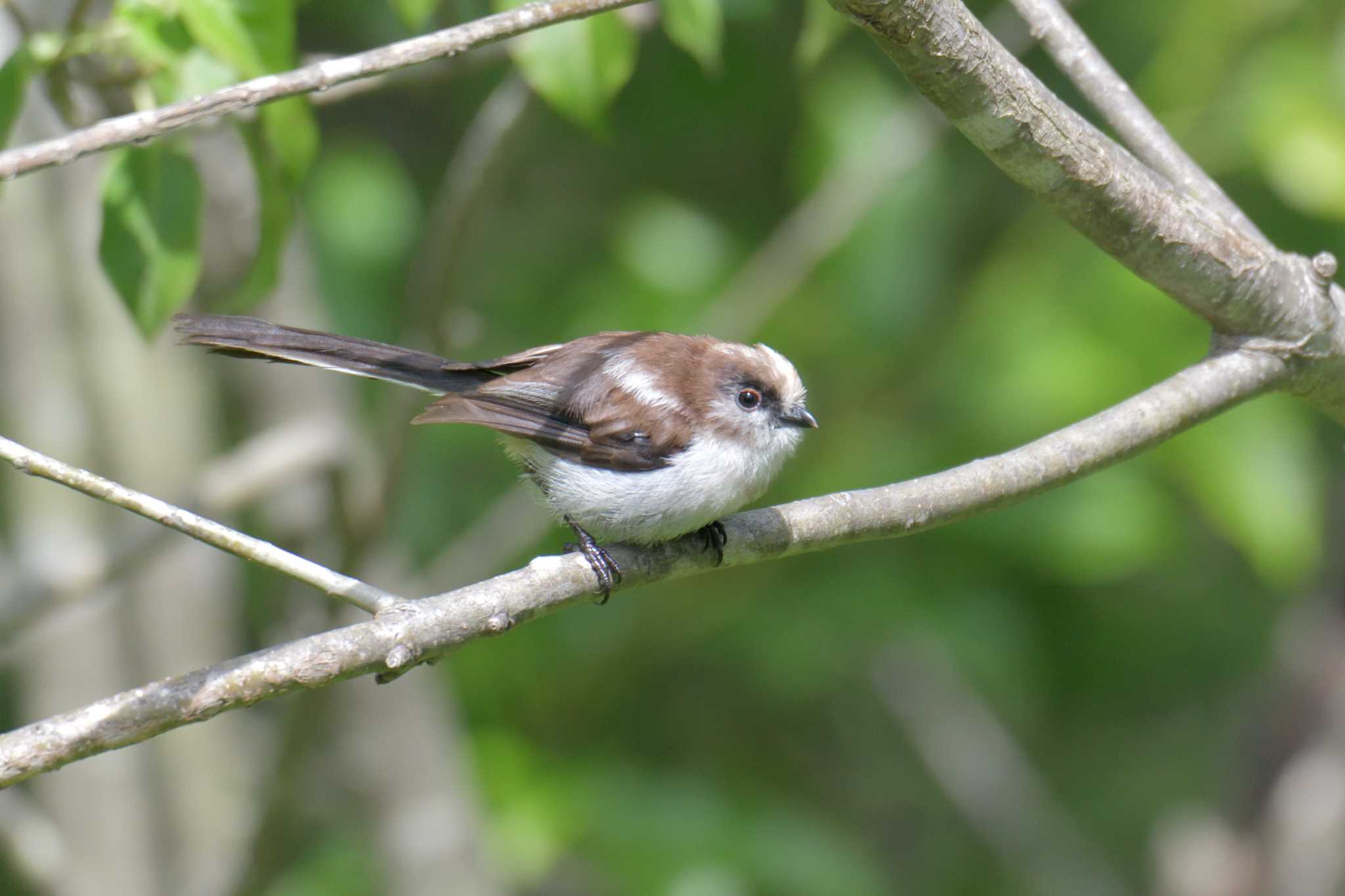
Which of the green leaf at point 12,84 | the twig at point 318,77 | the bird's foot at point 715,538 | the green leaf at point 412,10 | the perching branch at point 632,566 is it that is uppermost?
the green leaf at point 412,10

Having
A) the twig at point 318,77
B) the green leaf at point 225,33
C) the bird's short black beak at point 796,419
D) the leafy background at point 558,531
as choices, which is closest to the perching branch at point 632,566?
the bird's short black beak at point 796,419

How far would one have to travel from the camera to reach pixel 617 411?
320 centimetres

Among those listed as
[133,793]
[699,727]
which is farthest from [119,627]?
[699,727]

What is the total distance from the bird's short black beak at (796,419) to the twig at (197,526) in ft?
4.98

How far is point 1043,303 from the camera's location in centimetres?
459

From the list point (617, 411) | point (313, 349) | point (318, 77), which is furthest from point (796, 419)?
point (318, 77)

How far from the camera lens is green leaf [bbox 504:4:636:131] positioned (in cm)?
262

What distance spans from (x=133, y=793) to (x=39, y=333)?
5.34 feet

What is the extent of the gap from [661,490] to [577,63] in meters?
0.92

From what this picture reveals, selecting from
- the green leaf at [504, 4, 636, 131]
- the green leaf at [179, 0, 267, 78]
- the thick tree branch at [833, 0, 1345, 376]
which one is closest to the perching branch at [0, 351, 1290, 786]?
the thick tree branch at [833, 0, 1345, 376]

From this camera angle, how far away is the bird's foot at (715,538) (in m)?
2.71

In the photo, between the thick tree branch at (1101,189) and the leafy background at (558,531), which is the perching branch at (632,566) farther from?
the leafy background at (558,531)

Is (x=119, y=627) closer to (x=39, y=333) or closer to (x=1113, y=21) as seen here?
(x=39, y=333)

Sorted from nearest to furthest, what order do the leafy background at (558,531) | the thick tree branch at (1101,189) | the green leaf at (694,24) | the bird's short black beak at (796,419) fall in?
the thick tree branch at (1101,189) → the green leaf at (694,24) → the bird's short black beak at (796,419) → the leafy background at (558,531)
